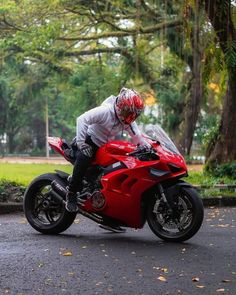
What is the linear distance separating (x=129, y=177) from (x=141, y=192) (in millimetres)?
226

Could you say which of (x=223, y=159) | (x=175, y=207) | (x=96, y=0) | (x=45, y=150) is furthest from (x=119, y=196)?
(x=45, y=150)

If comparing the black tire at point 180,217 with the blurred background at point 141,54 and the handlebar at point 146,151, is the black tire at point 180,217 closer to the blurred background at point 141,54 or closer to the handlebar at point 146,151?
→ the handlebar at point 146,151

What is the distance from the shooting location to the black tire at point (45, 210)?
24.1 feet

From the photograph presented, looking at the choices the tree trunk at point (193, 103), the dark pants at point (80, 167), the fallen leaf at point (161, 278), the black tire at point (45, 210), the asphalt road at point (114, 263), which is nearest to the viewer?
the asphalt road at point (114, 263)

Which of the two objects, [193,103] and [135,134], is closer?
[135,134]

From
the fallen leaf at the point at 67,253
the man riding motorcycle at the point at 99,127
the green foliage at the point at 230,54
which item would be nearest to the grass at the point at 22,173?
the man riding motorcycle at the point at 99,127

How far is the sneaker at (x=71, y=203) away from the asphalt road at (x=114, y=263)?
352mm

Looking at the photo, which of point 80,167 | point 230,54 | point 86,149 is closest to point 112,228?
point 80,167

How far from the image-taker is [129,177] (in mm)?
6812

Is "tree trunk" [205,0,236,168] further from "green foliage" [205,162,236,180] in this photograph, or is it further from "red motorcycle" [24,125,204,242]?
"red motorcycle" [24,125,204,242]

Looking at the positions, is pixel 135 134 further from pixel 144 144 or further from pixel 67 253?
pixel 67 253

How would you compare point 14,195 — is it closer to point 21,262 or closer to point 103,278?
point 21,262

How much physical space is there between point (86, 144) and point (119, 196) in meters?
0.75

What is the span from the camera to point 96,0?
19844mm
